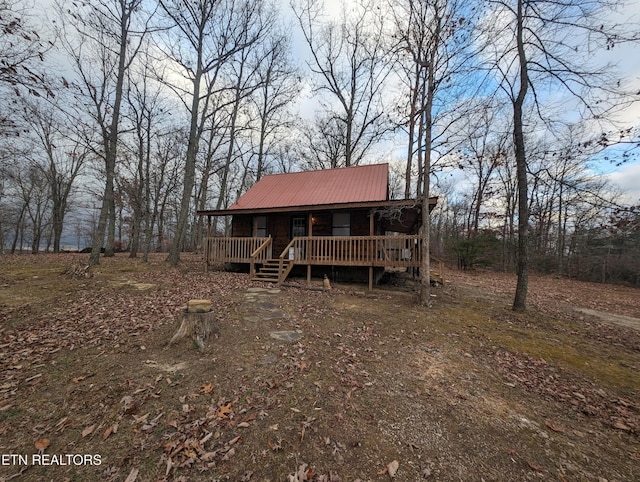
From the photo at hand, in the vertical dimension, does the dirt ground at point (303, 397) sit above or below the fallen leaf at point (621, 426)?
above

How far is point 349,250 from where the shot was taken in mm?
10328

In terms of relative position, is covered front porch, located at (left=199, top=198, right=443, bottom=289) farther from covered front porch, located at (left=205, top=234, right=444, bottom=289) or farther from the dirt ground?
the dirt ground

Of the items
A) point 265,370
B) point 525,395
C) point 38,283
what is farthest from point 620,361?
point 38,283

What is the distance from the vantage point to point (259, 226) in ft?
45.8

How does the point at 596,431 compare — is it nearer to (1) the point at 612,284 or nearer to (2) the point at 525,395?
(2) the point at 525,395

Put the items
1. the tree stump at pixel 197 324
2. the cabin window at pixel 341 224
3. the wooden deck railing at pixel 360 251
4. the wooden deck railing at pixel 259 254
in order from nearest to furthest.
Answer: the tree stump at pixel 197 324, the wooden deck railing at pixel 360 251, the wooden deck railing at pixel 259 254, the cabin window at pixel 341 224

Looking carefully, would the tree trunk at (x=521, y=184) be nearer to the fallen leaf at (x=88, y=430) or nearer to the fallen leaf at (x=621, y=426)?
the fallen leaf at (x=621, y=426)

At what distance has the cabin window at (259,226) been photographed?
13867 millimetres

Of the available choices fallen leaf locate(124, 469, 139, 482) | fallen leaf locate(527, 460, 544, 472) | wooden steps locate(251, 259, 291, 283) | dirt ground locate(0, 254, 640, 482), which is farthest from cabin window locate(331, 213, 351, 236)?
fallen leaf locate(124, 469, 139, 482)

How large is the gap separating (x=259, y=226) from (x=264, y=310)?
8.16 metres

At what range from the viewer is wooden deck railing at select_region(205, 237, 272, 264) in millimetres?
11789

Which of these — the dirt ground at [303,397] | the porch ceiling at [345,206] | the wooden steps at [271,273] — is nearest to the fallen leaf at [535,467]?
the dirt ground at [303,397]

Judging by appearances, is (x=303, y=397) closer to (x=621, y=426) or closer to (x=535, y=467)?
(x=535, y=467)

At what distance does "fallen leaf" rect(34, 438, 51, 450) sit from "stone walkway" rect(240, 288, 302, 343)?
302cm
